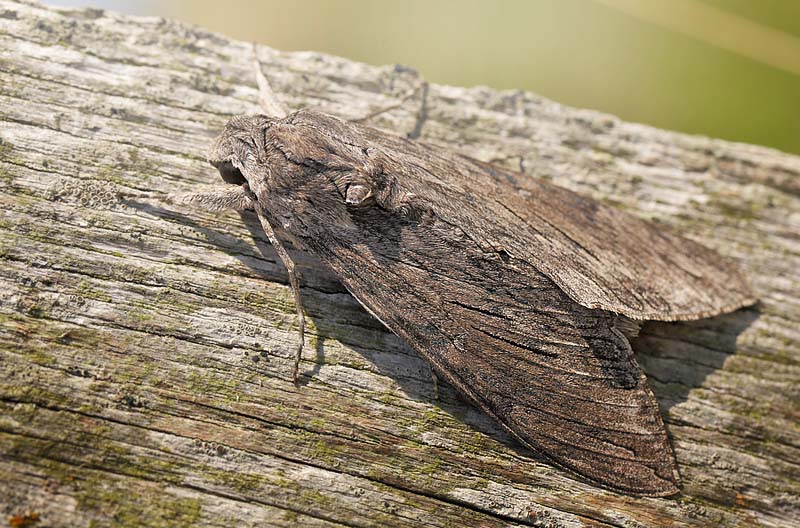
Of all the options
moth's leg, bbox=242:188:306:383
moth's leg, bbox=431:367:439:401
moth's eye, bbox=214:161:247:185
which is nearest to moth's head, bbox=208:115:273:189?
moth's eye, bbox=214:161:247:185

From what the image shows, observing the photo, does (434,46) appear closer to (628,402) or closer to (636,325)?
(636,325)

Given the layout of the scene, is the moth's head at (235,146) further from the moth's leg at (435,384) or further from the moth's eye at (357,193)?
the moth's leg at (435,384)

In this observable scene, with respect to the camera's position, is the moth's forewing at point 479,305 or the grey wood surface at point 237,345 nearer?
the grey wood surface at point 237,345

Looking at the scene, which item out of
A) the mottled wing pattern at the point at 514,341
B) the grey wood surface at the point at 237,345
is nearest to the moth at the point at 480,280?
the mottled wing pattern at the point at 514,341

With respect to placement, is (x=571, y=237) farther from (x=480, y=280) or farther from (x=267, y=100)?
(x=267, y=100)

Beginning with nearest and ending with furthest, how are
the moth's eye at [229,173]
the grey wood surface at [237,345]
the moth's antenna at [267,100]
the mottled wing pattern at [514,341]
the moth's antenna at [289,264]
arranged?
the grey wood surface at [237,345]
the mottled wing pattern at [514,341]
the moth's antenna at [289,264]
the moth's eye at [229,173]
the moth's antenna at [267,100]

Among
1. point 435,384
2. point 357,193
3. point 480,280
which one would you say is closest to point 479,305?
point 480,280

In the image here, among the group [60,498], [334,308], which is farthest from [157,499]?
[334,308]

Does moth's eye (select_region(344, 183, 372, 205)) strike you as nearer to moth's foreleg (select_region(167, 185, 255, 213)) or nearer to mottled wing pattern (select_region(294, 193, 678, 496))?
mottled wing pattern (select_region(294, 193, 678, 496))
